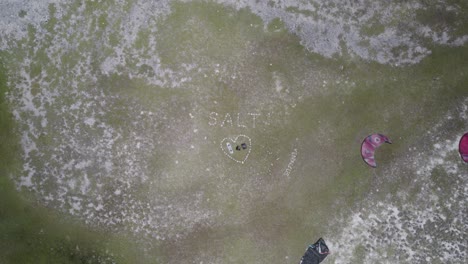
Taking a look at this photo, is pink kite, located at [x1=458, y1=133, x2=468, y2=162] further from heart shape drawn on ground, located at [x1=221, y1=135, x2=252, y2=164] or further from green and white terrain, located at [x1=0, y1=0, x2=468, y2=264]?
heart shape drawn on ground, located at [x1=221, y1=135, x2=252, y2=164]

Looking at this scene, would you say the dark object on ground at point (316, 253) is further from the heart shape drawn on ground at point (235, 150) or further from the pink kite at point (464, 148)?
the pink kite at point (464, 148)

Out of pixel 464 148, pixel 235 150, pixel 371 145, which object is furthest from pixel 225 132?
pixel 464 148

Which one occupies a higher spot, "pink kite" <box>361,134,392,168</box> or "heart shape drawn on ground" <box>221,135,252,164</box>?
"heart shape drawn on ground" <box>221,135,252,164</box>

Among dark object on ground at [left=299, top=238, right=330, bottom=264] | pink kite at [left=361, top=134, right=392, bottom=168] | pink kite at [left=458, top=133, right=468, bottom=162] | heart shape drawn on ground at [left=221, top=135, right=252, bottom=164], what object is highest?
heart shape drawn on ground at [left=221, top=135, right=252, bottom=164]

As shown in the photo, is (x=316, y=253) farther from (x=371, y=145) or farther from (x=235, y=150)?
(x=235, y=150)

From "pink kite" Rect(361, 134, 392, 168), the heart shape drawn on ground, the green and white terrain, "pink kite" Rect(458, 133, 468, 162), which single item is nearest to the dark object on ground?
the green and white terrain

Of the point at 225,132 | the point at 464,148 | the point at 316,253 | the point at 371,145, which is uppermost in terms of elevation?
the point at 225,132

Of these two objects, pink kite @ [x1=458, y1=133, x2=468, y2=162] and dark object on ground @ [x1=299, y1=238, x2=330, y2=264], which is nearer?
dark object on ground @ [x1=299, y1=238, x2=330, y2=264]
